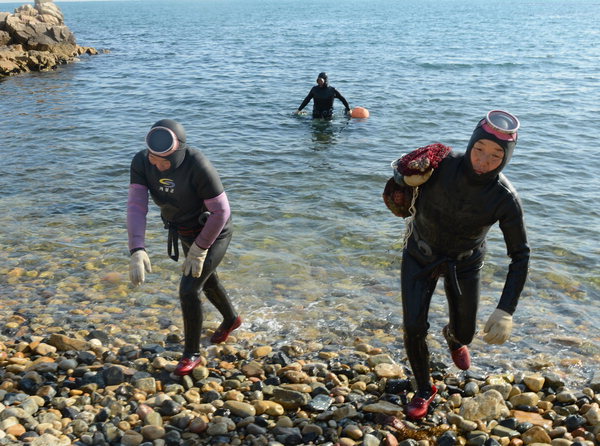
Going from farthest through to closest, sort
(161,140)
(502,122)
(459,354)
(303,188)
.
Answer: (303,188) < (459,354) < (161,140) < (502,122)

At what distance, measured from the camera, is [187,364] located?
236 inches

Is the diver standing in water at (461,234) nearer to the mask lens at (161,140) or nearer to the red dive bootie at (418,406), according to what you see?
the red dive bootie at (418,406)

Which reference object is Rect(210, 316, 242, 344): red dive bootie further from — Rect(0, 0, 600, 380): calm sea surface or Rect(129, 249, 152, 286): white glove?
Rect(129, 249, 152, 286): white glove

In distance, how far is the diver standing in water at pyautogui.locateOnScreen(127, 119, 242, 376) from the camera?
5.27 meters

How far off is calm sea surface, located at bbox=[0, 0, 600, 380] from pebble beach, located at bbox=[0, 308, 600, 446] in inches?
30.3

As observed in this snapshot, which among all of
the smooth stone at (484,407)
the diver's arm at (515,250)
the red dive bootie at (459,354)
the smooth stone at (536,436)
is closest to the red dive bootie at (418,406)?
the smooth stone at (484,407)

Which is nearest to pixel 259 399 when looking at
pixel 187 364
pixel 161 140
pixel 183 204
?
pixel 187 364

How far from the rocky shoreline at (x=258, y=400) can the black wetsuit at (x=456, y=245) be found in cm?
52

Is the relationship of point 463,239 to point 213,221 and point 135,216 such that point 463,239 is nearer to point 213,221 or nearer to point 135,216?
point 213,221

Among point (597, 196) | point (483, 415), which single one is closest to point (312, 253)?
point (483, 415)

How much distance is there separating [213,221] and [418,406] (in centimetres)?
236

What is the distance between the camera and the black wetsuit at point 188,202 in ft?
17.6

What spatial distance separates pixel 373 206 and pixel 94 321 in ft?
19.9

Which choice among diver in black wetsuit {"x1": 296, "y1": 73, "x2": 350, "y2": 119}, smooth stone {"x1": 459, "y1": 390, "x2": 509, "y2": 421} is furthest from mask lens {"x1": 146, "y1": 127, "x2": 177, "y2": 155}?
diver in black wetsuit {"x1": 296, "y1": 73, "x2": 350, "y2": 119}
